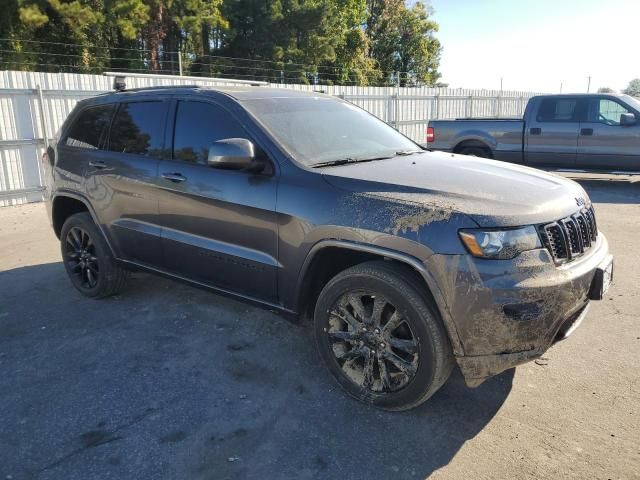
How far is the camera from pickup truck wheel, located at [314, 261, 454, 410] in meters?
2.80

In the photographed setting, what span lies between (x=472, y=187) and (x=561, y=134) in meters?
8.21

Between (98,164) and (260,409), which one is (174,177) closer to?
(98,164)

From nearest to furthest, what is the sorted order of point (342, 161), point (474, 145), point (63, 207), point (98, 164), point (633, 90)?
point (342, 161) → point (98, 164) → point (63, 207) → point (474, 145) → point (633, 90)

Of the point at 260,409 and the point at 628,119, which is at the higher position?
the point at 628,119

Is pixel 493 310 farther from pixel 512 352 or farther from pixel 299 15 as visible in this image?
pixel 299 15

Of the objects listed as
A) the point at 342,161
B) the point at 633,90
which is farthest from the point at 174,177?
the point at 633,90

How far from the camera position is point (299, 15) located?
30.3m

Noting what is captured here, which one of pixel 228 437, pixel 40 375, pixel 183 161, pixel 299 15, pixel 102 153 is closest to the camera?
pixel 228 437

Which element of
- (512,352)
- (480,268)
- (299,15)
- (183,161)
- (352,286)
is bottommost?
(512,352)

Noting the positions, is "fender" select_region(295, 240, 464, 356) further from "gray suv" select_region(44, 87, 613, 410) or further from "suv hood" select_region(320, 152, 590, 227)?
"suv hood" select_region(320, 152, 590, 227)

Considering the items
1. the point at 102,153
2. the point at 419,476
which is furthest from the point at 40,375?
the point at 419,476

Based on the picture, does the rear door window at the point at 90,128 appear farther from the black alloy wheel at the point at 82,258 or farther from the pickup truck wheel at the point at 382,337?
the pickup truck wheel at the point at 382,337

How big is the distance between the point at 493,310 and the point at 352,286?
790 millimetres

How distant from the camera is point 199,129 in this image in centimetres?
390
